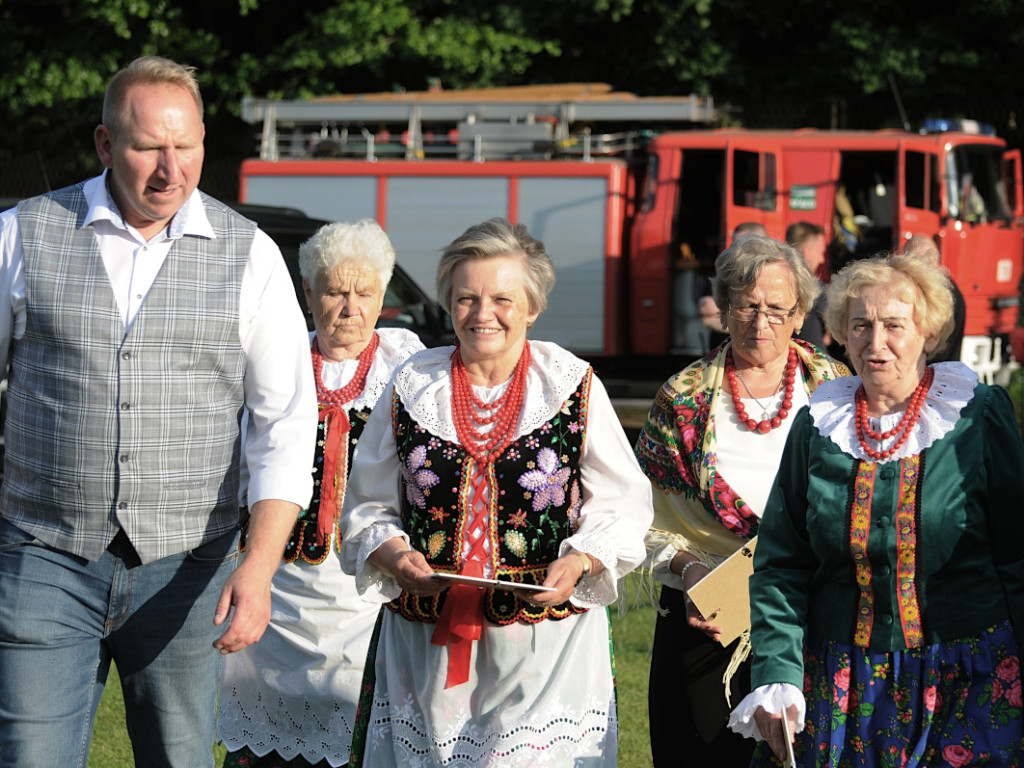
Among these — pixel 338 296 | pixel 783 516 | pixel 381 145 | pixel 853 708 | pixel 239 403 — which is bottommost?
pixel 853 708

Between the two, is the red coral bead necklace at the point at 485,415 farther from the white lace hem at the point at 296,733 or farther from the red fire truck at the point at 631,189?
the red fire truck at the point at 631,189

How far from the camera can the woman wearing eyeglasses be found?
3877mm

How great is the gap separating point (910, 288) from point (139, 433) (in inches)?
66.6

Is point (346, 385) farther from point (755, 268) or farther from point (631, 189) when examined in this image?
point (631, 189)

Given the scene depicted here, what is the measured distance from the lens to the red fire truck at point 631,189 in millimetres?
13305

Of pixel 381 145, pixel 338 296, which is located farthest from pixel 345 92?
pixel 338 296

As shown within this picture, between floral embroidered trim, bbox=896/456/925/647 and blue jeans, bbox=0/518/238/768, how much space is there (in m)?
1.48

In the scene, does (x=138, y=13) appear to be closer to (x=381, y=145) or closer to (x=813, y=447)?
(x=381, y=145)

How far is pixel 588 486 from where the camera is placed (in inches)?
130

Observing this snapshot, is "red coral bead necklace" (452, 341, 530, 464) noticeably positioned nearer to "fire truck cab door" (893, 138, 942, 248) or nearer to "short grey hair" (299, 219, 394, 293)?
"short grey hair" (299, 219, 394, 293)

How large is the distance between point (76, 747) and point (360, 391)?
1470 millimetres

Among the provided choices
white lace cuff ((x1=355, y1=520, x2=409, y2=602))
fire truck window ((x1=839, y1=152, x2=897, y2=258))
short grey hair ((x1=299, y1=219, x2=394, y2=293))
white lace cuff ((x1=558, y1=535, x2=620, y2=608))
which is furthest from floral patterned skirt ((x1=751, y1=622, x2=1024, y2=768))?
fire truck window ((x1=839, y1=152, x2=897, y2=258))

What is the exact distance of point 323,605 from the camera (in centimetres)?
415

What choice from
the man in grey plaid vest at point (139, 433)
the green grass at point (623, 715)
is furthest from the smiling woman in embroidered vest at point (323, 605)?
the man in grey plaid vest at point (139, 433)
